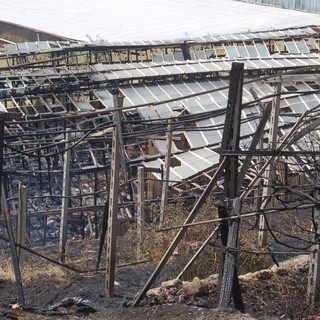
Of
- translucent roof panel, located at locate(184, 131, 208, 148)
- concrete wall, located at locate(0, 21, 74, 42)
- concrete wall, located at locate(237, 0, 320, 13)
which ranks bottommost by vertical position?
translucent roof panel, located at locate(184, 131, 208, 148)

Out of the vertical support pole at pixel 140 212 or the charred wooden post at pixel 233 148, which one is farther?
the vertical support pole at pixel 140 212

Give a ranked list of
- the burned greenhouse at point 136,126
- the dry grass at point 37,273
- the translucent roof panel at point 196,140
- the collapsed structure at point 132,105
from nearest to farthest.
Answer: the dry grass at point 37,273 → the burned greenhouse at point 136,126 → the collapsed structure at point 132,105 → the translucent roof panel at point 196,140

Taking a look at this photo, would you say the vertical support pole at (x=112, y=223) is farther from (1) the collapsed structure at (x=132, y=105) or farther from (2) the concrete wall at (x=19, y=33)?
(2) the concrete wall at (x=19, y=33)

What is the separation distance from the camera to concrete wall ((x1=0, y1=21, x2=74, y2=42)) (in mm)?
35156

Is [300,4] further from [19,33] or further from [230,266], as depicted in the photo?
[230,266]

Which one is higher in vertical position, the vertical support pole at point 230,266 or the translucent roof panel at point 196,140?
the translucent roof panel at point 196,140

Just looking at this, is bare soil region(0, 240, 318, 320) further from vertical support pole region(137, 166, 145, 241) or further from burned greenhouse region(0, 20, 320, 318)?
burned greenhouse region(0, 20, 320, 318)

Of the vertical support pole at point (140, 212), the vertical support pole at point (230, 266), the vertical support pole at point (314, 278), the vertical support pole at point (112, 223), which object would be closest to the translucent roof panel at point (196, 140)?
the vertical support pole at point (140, 212)

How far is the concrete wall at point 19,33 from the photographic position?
35.2 meters

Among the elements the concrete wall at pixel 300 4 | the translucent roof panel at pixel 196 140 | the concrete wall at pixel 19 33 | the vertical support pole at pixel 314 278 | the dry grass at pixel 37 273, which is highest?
the concrete wall at pixel 300 4

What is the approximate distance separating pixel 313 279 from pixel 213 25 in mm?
28607

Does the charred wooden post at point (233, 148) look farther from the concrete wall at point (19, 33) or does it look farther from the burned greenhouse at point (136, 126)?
the concrete wall at point (19, 33)

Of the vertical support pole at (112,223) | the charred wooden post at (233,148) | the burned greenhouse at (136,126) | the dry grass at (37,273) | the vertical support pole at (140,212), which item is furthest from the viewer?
the burned greenhouse at (136,126)

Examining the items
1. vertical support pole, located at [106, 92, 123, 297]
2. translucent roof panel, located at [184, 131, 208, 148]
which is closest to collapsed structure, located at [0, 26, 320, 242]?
translucent roof panel, located at [184, 131, 208, 148]
